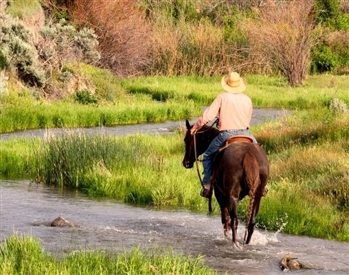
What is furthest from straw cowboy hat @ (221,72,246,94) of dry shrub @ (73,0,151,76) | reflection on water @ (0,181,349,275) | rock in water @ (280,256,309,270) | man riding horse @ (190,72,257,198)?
dry shrub @ (73,0,151,76)

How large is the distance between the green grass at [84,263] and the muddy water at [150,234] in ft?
3.04

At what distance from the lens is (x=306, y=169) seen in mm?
16219

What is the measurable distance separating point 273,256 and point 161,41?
32.2 meters

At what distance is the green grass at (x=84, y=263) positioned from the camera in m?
8.66

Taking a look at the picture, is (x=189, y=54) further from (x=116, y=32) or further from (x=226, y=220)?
(x=226, y=220)

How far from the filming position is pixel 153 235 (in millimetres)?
12586

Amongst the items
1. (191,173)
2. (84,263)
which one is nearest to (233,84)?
(84,263)

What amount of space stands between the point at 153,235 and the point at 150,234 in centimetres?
7

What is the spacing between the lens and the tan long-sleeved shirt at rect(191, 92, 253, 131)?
39.3 ft

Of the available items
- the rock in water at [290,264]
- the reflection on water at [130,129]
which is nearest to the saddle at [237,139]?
the rock in water at [290,264]

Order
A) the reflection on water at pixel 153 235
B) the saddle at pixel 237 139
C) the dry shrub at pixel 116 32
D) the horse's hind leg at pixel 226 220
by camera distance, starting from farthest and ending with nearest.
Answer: the dry shrub at pixel 116 32 < the horse's hind leg at pixel 226 220 < the saddle at pixel 237 139 < the reflection on water at pixel 153 235

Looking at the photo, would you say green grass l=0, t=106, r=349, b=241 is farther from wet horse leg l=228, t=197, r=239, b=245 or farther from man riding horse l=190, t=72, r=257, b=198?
man riding horse l=190, t=72, r=257, b=198

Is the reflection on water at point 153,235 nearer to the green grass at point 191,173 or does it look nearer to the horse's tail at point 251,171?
the green grass at point 191,173

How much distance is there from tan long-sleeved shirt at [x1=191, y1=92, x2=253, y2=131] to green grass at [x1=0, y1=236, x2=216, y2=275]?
2834 mm
